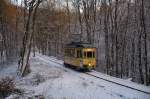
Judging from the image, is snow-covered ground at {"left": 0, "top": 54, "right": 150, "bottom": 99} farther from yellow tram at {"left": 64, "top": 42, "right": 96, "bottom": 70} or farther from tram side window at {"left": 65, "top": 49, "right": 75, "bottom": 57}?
tram side window at {"left": 65, "top": 49, "right": 75, "bottom": 57}

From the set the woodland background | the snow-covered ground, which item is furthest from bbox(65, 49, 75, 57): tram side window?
the snow-covered ground

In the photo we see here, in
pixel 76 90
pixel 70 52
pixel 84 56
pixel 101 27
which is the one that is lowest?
pixel 76 90

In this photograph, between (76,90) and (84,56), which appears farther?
(84,56)

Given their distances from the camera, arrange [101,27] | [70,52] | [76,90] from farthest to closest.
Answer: [101,27]
[70,52]
[76,90]

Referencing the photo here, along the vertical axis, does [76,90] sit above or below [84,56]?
below

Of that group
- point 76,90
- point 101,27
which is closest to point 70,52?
point 76,90

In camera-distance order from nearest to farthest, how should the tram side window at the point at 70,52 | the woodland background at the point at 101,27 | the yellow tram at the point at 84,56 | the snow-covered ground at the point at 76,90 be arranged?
the snow-covered ground at the point at 76,90, the yellow tram at the point at 84,56, the woodland background at the point at 101,27, the tram side window at the point at 70,52

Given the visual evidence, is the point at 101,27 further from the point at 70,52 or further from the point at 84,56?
the point at 84,56

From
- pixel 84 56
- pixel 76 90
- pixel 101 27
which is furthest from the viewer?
pixel 101 27

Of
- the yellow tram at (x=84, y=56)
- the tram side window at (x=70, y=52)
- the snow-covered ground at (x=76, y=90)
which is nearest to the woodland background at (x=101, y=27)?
the tram side window at (x=70, y=52)

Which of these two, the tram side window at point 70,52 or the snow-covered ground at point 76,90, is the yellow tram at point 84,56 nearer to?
the tram side window at point 70,52

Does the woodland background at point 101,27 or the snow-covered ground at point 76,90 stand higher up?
the woodland background at point 101,27

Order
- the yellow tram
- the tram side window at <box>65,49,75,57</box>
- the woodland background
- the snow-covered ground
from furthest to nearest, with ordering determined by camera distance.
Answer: the tram side window at <box>65,49,75,57</box>
the woodland background
the yellow tram
the snow-covered ground

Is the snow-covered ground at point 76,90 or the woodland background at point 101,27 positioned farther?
the woodland background at point 101,27
